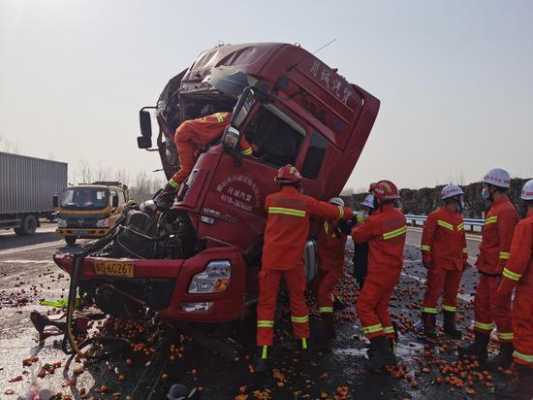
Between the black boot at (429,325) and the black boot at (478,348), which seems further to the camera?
the black boot at (429,325)

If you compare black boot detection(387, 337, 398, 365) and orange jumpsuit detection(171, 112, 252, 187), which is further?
orange jumpsuit detection(171, 112, 252, 187)

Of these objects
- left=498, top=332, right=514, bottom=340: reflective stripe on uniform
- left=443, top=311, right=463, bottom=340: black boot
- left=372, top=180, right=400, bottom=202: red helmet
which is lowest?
left=443, top=311, right=463, bottom=340: black boot

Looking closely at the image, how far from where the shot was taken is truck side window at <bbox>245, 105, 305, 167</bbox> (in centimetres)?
469

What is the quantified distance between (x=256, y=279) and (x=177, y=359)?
111cm

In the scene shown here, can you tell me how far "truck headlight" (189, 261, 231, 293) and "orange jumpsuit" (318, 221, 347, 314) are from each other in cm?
170

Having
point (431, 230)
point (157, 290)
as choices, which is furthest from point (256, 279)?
point (431, 230)

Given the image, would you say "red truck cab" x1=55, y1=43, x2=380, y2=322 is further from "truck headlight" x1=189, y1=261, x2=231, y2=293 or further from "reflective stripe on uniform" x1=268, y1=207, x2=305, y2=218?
"reflective stripe on uniform" x1=268, y1=207, x2=305, y2=218

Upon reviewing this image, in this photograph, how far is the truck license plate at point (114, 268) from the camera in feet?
13.1

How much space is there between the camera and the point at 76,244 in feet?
50.9

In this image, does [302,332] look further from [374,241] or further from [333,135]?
[333,135]

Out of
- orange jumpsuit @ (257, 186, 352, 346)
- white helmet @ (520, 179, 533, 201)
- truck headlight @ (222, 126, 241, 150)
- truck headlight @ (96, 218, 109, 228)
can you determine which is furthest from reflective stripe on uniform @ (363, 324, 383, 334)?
truck headlight @ (96, 218, 109, 228)

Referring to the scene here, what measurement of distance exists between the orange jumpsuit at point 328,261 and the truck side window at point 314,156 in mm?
649

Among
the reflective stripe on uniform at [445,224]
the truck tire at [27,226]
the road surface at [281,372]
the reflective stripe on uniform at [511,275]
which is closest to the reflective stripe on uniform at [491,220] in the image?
the reflective stripe on uniform at [445,224]

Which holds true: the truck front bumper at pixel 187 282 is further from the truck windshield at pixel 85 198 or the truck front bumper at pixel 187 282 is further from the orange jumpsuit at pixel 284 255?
the truck windshield at pixel 85 198
